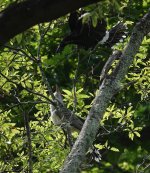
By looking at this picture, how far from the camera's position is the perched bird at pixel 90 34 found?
19.5 ft

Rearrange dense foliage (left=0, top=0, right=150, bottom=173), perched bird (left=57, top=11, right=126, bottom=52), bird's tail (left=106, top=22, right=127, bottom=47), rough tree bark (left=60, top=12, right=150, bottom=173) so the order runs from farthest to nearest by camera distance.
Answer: bird's tail (left=106, top=22, right=127, bottom=47), dense foliage (left=0, top=0, right=150, bottom=173), perched bird (left=57, top=11, right=126, bottom=52), rough tree bark (left=60, top=12, right=150, bottom=173)

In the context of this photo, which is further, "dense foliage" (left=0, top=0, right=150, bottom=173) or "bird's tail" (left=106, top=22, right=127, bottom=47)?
"bird's tail" (left=106, top=22, right=127, bottom=47)

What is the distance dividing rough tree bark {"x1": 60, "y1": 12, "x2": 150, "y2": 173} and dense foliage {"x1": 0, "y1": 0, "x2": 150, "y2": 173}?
358 millimetres

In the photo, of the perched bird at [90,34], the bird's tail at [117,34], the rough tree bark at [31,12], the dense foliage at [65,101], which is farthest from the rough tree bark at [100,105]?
the rough tree bark at [31,12]

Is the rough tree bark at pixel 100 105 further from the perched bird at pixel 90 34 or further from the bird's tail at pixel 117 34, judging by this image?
the bird's tail at pixel 117 34

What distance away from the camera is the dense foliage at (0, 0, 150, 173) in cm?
614

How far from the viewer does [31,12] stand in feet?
7.85

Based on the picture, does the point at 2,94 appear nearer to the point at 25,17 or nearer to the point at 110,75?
the point at 110,75

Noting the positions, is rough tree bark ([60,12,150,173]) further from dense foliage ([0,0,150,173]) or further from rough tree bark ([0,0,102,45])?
rough tree bark ([0,0,102,45])

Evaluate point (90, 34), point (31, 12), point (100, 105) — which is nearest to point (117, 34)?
point (90, 34)

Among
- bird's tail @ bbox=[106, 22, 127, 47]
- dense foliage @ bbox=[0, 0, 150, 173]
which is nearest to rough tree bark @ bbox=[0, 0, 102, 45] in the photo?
dense foliage @ bbox=[0, 0, 150, 173]

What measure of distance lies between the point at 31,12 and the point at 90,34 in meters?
3.80

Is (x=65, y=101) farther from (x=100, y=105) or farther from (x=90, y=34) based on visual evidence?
(x=100, y=105)

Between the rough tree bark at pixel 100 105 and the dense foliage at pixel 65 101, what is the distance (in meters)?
0.36
